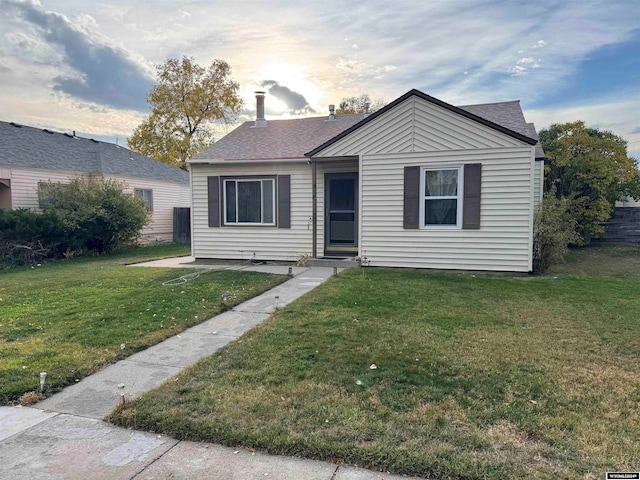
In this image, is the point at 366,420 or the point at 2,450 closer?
the point at 2,450

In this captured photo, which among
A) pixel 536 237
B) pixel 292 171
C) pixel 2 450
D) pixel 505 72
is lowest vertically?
pixel 2 450

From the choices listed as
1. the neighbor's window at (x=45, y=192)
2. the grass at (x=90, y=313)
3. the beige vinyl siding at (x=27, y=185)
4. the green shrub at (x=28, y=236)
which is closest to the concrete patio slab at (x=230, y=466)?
the grass at (x=90, y=313)

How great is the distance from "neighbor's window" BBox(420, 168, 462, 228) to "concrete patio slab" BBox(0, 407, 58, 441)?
777cm

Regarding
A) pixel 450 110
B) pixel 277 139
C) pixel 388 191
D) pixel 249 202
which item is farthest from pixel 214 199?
pixel 450 110

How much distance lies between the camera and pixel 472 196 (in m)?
8.79

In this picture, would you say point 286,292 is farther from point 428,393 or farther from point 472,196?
point 472,196

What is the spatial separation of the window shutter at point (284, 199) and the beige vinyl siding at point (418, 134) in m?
1.72

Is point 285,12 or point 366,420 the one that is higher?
point 285,12

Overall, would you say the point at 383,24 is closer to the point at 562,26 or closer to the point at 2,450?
the point at 562,26

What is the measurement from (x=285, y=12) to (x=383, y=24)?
247cm

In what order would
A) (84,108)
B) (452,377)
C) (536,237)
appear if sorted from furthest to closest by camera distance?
(84,108) → (536,237) → (452,377)

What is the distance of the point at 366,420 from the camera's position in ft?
9.15

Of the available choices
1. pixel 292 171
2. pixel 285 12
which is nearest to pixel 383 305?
pixel 292 171

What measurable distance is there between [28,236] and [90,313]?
842 cm
